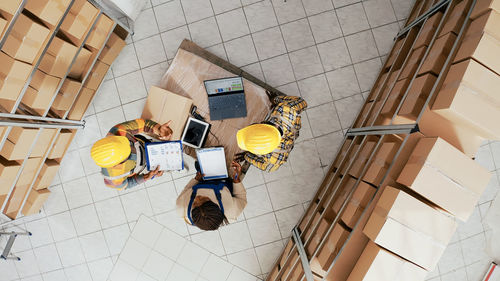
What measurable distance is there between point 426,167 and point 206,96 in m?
2.12

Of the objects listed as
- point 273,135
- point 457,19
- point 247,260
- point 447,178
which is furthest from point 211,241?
point 457,19

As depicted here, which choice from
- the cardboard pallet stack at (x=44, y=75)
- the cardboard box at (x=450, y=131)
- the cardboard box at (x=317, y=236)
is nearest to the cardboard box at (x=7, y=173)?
the cardboard pallet stack at (x=44, y=75)

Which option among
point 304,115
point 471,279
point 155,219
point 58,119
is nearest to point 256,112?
point 304,115

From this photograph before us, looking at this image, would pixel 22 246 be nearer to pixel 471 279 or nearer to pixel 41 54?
pixel 41 54

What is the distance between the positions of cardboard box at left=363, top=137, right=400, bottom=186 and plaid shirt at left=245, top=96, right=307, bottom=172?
77cm

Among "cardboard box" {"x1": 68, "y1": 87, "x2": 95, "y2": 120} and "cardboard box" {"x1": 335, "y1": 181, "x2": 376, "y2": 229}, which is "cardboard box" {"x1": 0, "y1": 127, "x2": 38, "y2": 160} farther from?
"cardboard box" {"x1": 335, "y1": 181, "x2": 376, "y2": 229}

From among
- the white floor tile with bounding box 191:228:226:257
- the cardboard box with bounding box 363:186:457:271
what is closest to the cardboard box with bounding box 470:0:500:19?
the cardboard box with bounding box 363:186:457:271

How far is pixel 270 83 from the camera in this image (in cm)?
347

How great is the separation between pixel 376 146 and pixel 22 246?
4.63m

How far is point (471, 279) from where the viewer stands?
131 inches

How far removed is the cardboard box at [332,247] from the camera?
2006 mm

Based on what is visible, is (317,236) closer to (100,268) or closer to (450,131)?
(450,131)

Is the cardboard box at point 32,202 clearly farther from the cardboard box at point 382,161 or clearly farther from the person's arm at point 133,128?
the cardboard box at point 382,161

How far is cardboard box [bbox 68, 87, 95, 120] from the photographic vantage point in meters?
3.23
